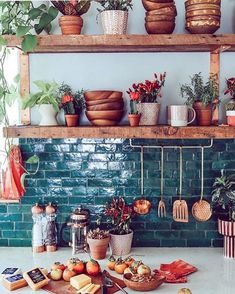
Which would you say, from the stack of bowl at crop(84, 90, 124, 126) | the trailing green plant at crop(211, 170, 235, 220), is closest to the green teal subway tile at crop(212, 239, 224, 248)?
the trailing green plant at crop(211, 170, 235, 220)

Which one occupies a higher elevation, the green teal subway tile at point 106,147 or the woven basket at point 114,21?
the woven basket at point 114,21

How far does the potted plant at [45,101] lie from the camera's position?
104 inches

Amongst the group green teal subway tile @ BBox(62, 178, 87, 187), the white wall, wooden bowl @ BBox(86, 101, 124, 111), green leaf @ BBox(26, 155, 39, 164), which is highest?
the white wall

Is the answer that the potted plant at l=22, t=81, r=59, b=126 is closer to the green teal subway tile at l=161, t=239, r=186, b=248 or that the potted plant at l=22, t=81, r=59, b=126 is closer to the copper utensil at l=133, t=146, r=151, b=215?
the copper utensil at l=133, t=146, r=151, b=215

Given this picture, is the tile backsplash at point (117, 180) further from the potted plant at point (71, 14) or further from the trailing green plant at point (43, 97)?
the potted plant at point (71, 14)

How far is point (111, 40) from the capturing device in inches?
95.6

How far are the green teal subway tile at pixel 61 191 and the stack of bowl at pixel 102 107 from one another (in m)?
0.53

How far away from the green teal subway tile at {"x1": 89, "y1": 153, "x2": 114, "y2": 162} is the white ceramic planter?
0.35 meters

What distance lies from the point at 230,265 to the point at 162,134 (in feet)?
2.75

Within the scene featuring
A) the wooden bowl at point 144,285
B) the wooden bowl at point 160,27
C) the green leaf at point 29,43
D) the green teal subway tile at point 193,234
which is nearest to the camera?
the wooden bowl at point 144,285

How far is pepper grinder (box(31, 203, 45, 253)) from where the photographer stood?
2832mm

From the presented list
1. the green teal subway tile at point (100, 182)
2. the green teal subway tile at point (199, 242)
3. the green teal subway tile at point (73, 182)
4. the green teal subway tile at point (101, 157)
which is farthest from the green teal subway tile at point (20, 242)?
the green teal subway tile at point (199, 242)

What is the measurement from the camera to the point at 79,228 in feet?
9.29

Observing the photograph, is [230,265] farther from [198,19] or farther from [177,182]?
[198,19]
